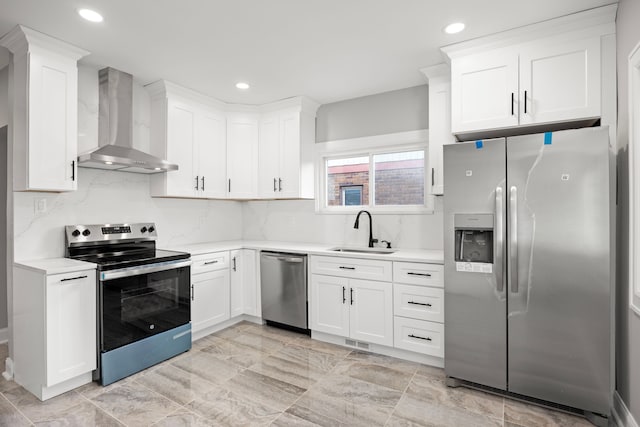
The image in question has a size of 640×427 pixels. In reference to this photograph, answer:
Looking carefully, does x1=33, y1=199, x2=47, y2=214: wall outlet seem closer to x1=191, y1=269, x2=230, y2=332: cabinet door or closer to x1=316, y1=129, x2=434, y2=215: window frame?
x1=191, y1=269, x2=230, y2=332: cabinet door

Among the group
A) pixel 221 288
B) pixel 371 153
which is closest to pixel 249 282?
pixel 221 288

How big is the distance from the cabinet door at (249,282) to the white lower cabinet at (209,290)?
22 centimetres

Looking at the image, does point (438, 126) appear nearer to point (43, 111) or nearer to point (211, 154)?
point (211, 154)

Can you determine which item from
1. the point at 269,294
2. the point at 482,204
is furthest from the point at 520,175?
the point at 269,294

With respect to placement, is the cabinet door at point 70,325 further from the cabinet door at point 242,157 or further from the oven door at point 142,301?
the cabinet door at point 242,157

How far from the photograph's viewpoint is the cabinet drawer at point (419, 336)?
9.04 feet

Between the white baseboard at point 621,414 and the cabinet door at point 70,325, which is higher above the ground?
the cabinet door at point 70,325

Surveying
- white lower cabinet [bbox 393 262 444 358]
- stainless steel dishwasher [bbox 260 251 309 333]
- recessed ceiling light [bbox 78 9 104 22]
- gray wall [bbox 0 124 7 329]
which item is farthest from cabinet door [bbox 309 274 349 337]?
gray wall [bbox 0 124 7 329]

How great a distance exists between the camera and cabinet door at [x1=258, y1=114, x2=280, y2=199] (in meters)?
4.02

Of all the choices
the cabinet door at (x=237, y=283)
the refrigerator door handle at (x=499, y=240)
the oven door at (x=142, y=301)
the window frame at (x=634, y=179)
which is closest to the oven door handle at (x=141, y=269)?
the oven door at (x=142, y=301)

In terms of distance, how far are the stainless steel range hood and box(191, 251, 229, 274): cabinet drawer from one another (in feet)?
3.03

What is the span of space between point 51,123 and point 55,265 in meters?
1.06

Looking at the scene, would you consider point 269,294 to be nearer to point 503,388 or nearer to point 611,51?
point 503,388

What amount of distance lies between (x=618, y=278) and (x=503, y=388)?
3.38ft
